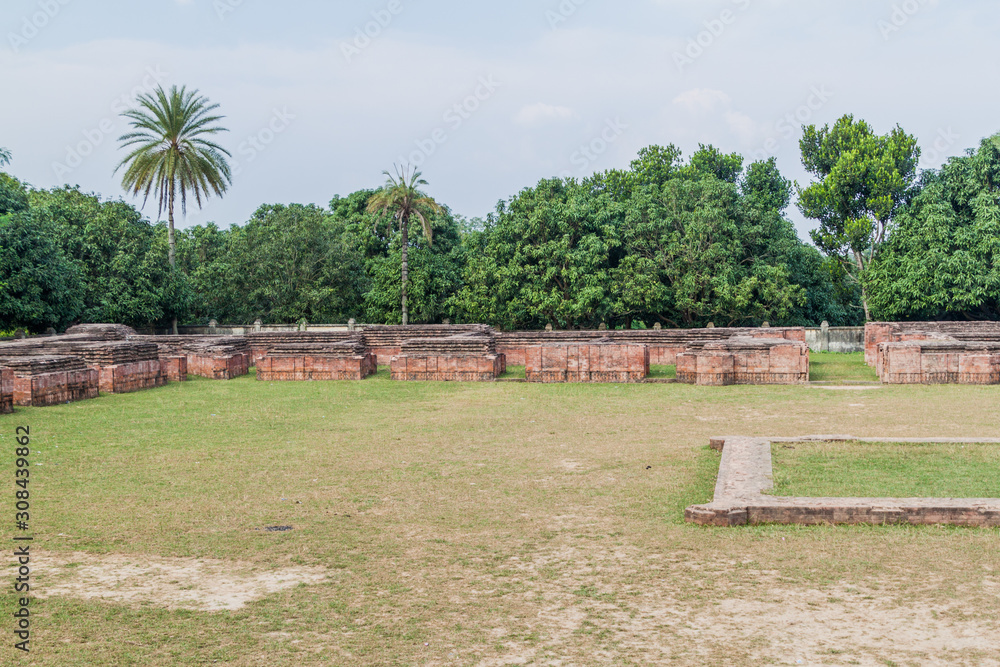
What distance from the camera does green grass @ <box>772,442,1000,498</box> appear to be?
6.94m

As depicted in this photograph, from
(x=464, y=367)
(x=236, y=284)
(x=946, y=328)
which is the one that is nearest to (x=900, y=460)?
(x=464, y=367)

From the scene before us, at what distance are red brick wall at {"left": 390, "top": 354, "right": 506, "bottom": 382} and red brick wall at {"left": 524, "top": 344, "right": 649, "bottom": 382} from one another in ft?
3.16

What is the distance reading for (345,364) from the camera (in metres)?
18.5

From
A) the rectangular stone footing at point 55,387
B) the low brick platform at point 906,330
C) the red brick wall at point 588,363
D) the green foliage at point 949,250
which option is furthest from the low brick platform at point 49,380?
the green foliage at point 949,250

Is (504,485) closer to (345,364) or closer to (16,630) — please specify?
(16,630)

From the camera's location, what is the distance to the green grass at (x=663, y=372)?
17.7 m

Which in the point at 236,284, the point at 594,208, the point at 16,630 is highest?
the point at 594,208

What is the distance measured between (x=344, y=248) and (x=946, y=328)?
21.0m

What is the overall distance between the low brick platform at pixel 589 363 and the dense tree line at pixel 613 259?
1086cm

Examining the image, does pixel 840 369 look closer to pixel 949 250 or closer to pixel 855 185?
pixel 949 250

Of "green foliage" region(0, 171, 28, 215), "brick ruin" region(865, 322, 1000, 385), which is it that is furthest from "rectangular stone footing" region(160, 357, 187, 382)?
"brick ruin" region(865, 322, 1000, 385)

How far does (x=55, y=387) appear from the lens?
1416cm

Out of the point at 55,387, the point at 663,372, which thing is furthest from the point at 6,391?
the point at 663,372

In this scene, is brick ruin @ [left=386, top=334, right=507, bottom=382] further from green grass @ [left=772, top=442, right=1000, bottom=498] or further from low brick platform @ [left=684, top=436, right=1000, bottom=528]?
low brick platform @ [left=684, top=436, right=1000, bottom=528]
